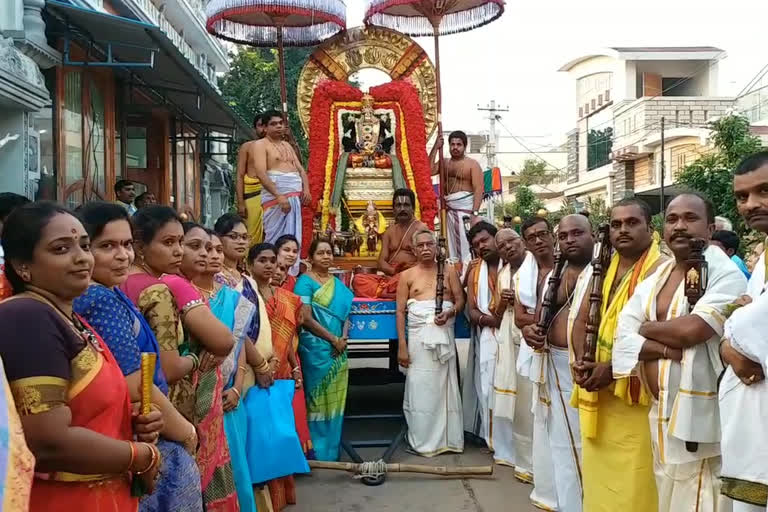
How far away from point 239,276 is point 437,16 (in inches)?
224

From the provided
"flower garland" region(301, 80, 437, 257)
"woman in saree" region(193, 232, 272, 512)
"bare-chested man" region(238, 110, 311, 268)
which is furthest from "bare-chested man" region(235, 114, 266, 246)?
"woman in saree" region(193, 232, 272, 512)

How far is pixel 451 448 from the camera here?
552 cm

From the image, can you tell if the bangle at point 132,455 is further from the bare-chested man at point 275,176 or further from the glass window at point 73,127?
the glass window at point 73,127

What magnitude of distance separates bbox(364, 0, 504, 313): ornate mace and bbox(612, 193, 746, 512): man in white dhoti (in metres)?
4.97

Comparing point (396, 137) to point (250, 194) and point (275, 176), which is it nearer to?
point (275, 176)

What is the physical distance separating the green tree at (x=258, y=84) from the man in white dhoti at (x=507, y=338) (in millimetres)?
9713

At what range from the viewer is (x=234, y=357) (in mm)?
3445

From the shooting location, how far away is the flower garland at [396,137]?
780cm

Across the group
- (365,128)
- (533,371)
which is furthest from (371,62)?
(533,371)

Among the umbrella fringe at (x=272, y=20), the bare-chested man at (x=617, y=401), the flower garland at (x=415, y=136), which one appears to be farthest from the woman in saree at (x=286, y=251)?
the umbrella fringe at (x=272, y=20)

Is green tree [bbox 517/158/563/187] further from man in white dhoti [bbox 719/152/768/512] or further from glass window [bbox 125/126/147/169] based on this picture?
man in white dhoti [bbox 719/152/768/512]

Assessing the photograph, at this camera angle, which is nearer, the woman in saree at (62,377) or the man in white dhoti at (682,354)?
the woman in saree at (62,377)

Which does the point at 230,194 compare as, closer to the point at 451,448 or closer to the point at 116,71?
the point at 116,71

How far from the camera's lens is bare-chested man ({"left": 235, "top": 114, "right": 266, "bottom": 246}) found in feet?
21.8
